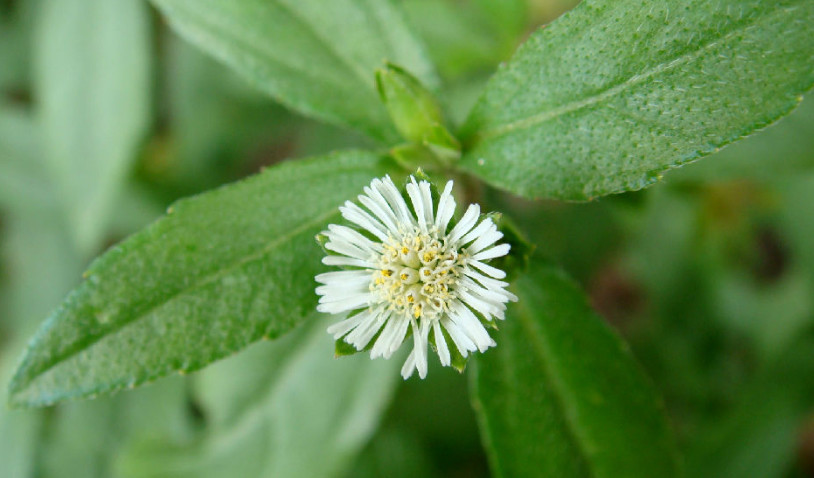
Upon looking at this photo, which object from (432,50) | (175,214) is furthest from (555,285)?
(432,50)

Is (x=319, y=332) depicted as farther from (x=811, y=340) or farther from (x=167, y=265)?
(x=811, y=340)

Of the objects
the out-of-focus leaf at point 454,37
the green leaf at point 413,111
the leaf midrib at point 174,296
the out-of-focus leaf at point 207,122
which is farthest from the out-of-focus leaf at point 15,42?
the green leaf at point 413,111

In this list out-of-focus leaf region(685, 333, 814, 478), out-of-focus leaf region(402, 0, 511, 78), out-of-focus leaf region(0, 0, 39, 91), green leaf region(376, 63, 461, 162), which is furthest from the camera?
out-of-focus leaf region(0, 0, 39, 91)

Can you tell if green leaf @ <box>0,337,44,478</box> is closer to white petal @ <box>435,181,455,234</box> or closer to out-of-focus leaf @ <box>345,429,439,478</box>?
out-of-focus leaf @ <box>345,429,439,478</box>

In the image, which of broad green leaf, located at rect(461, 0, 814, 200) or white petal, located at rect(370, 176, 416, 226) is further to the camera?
white petal, located at rect(370, 176, 416, 226)

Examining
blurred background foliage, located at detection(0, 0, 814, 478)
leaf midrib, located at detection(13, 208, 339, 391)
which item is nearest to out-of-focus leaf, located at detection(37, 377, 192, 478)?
blurred background foliage, located at detection(0, 0, 814, 478)
